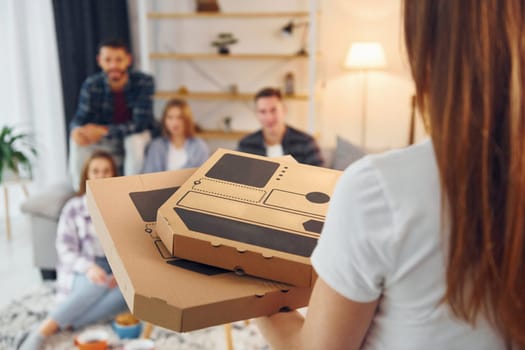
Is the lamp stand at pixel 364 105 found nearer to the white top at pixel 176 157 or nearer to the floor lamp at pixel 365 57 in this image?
the floor lamp at pixel 365 57

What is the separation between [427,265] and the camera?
69cm

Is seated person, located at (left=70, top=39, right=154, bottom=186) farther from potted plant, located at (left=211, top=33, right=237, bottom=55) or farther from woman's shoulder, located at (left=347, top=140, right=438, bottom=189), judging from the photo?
woman's shoulder, located at (left=347, top=140, right=438, bottom=189)

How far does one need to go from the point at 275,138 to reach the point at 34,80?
194 cm

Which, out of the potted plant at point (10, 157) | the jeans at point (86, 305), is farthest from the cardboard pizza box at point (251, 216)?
the potted plant at point (10, 157)

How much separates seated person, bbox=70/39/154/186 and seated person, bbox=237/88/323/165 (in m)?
0.74

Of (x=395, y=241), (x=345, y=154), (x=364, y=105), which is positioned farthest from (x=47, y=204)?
(x=395, y=241)

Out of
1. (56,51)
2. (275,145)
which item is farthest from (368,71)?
(56,51)

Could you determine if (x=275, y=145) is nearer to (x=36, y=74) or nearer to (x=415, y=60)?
(x=36, y=74)

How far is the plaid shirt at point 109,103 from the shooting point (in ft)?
12.7

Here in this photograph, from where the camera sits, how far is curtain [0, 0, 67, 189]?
4215mm

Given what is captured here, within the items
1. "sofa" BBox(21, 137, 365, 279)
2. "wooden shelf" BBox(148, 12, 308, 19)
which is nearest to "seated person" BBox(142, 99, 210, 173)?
"sofa" BBox(21, 137, 365, 279)

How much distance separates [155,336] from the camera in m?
2.73

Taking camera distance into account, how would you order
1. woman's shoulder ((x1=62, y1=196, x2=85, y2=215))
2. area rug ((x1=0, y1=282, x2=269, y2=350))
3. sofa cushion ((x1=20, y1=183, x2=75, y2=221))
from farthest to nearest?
sofa cushion ((x1=20, y1=183, x2=75, y2=221)) < woman's shoulder ((x1=62, y1=196, x2=85, y2=215)) < area rug ((x1=0, y1=282, x2=269, y2=350))

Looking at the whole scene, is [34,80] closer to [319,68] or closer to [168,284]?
[319,68]
